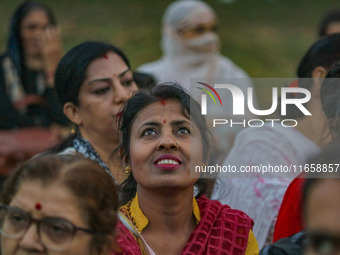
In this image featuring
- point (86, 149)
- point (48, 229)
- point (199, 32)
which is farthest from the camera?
point (199, 32)

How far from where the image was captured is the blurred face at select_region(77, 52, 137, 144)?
12.4ft

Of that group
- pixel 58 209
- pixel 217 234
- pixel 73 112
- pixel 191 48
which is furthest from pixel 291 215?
pixel 191 48

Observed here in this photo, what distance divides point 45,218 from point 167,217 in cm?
69

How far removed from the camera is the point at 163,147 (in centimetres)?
281

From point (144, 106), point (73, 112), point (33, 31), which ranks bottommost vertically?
point (144, 106)

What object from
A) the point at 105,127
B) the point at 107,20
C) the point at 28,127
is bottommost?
the point at 105,127

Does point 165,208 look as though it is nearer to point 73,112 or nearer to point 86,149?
point 86,149

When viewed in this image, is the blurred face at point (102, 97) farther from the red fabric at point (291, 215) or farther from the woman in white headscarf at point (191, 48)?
the woman in white headscarf at point (191, 48)

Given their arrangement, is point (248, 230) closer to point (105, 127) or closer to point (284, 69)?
point (105, 127)

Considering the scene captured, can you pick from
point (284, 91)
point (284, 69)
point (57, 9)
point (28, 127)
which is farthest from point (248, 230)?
point (57, 9)

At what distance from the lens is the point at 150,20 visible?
472 inches

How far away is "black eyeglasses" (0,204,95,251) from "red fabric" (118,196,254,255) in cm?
39

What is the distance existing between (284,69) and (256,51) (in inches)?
28.3

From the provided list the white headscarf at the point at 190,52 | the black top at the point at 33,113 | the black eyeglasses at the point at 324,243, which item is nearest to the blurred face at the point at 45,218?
the black eyeglasses at the point at 324,243
